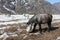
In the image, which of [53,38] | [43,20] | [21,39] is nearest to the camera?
[53,38]

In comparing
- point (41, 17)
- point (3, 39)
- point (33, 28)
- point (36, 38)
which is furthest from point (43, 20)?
point (3, 39)

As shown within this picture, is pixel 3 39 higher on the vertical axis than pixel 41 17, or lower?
lower

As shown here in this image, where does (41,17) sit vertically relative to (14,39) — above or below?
above

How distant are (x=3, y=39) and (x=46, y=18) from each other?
22.0ft

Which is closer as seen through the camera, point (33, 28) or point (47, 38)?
point (47, 38)

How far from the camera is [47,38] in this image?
66.8ft

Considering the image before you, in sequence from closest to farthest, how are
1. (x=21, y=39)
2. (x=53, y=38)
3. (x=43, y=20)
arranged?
(x=53, y=38) → (x=21, y=39) → (x=43, y=20)

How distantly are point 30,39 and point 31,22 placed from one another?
570 centimetres

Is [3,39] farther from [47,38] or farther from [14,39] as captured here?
[47,38]

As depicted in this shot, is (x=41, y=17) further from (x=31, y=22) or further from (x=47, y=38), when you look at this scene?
(x=47, y=38)

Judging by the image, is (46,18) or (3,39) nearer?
(3,39)

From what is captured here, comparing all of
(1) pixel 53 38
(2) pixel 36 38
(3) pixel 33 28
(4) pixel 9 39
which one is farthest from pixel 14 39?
(3) pixel 33 28

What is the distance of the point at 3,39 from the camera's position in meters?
22.0

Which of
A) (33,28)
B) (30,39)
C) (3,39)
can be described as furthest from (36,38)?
(33,28)
